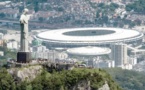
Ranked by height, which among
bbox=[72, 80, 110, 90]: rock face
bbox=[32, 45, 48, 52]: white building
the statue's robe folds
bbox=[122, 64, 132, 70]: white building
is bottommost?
bbox=[122, 64, 132, 70]: white building

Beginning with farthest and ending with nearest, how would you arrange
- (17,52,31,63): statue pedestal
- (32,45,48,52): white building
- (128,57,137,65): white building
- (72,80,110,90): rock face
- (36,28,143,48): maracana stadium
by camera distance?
(36,28,143,48): maracana stadium < (32,45,48,52): white building < (128,57,137,65): white building < (17,52,31,63): statue pedestal < (72,80,110,90): rock face

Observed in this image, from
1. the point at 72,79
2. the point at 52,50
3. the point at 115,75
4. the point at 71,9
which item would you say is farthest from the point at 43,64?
the point at 71,9

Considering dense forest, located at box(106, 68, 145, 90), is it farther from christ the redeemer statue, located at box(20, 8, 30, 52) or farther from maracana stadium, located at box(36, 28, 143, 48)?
christ the redeemer statue, located at box(20, 8, 30, 52)

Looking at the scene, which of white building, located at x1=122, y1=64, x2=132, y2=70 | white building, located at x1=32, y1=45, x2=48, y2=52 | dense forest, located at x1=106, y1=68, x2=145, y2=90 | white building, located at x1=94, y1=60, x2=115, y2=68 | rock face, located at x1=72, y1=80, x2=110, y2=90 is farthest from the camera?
white building, located at x1=32, y1=45, x2=48, y2=52

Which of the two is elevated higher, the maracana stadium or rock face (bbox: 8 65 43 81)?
rock face (bbox: 8 65 43 81)

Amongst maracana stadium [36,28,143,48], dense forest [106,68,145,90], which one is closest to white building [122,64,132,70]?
dense forest [106,68,145,90]

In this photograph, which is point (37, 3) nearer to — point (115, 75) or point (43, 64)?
point (115, 75)

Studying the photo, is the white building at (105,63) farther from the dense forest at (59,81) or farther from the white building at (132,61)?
the dense forest at (59,81)
